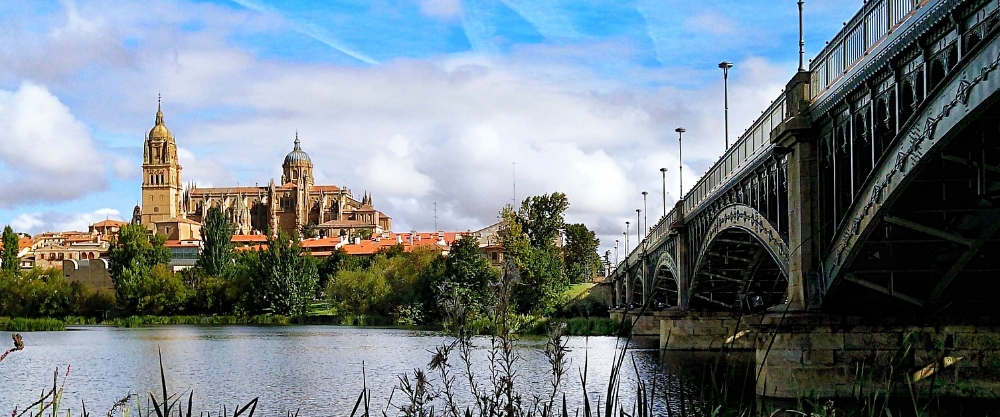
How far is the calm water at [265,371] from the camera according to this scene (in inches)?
1029

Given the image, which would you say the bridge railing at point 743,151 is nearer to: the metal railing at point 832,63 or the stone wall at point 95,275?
the metal railing at point 832,63

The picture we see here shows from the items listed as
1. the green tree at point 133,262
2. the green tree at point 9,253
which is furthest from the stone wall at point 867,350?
the green tree at point 9,253

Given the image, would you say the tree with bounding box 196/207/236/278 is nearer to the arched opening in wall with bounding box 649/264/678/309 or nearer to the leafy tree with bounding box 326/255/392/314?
the leafy tree with bounding box 326/255/392/314

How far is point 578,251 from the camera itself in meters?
133

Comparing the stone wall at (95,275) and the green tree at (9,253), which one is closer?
the green tree at (9,253)

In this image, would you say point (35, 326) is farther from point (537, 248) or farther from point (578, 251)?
point (578, 251)

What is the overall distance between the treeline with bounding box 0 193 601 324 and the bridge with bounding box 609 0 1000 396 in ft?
186

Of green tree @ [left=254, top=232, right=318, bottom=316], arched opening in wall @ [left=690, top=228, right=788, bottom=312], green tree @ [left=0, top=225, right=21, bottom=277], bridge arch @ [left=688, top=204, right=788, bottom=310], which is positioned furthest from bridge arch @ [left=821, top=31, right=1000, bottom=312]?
green tree @ [left=0, top=225, right=21, bottom=277]

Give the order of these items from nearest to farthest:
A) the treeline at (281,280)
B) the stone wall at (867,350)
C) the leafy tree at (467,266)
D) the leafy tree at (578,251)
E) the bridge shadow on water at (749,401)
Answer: the bridge shadow on water at (749,401), the stone wall at (867,350), the leafy tree at (467,266), the treeline at (281,280), the leafy tree at (578,251)

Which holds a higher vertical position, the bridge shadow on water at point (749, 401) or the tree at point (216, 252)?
the tree at point (216, 252)

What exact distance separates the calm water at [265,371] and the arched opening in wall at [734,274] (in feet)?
10.9

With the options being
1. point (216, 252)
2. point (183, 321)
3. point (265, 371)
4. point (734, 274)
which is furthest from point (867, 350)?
point (216, 252)

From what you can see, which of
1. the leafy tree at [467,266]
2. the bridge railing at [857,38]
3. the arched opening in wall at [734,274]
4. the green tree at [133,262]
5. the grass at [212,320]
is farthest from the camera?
the green tree at [133,262]

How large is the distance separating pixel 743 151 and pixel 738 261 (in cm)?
1100
